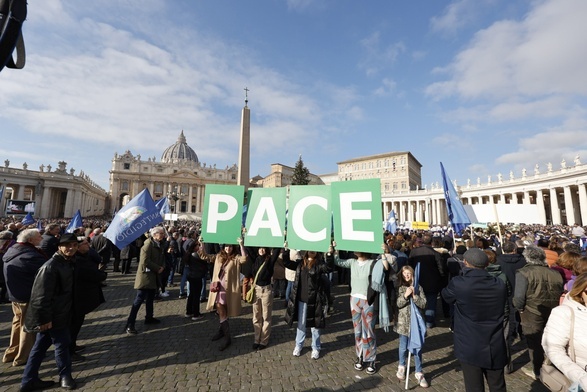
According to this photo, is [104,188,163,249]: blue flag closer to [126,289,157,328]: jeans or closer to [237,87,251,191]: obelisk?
[126,289,157,328]: jeans

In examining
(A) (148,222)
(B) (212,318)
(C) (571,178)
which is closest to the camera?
(B) (212,318)

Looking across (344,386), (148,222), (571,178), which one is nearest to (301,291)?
(344,386)

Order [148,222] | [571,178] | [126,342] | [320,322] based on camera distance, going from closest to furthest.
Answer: [320,322], [126,342], [148,222], [571,178]

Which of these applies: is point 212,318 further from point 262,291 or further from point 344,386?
point 344,386

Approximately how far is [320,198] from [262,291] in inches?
78.9

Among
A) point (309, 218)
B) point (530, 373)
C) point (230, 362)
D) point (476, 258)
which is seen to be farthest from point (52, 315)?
point (530, 373)

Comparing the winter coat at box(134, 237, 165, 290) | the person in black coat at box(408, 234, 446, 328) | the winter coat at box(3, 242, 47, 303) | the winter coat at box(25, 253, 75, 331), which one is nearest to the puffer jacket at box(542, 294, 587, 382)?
the person in black coat at box(408, 234, 446, 328)

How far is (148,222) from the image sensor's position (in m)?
6.66

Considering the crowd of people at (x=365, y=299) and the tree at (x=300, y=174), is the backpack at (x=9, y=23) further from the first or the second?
the tree at (x=300, y=174)

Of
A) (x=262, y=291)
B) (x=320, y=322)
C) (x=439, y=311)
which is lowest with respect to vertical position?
(x=439, y=311)

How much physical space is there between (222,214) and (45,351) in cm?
287

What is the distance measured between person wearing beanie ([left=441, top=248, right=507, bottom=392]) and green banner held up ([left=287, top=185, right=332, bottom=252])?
→ 5.85 ft

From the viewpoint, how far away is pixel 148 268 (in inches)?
214

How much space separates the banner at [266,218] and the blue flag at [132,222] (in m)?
3.42
